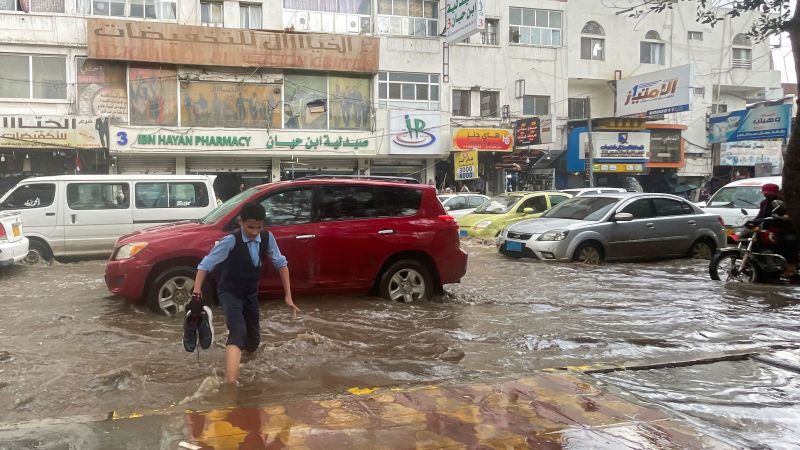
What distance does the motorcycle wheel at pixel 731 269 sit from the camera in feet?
30.0

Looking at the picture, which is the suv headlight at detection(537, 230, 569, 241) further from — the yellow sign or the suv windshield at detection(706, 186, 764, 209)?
the yellow sign

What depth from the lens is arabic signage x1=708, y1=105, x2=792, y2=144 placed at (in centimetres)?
2469

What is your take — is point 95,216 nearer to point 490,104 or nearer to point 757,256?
point 757,256

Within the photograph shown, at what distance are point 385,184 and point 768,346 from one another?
4523 mm

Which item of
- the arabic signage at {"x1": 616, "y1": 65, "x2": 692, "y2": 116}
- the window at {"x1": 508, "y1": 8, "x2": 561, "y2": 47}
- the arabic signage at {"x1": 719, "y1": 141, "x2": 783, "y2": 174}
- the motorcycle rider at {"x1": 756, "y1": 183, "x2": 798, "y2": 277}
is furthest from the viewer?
the arabic signage at {"x1": 719, "y1": 141, "x2": 783, "y2": 174}

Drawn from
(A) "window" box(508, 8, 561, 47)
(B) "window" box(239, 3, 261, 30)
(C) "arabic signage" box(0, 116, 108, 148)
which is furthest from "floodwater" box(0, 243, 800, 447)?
(A) "window" box(508, 8, 561, 47)

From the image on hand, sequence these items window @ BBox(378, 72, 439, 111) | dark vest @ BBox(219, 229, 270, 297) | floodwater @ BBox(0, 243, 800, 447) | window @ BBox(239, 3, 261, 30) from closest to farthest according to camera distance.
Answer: floodwater @ BBox(0, 243, 800, 447), dark vest @ BBox(219, 229, 270, 297), window @ BBox(239, 3, 261, 30), window @ BBox(378, 72, 439, 111)

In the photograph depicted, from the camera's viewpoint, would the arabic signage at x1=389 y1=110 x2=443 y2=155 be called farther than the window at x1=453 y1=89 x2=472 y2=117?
No

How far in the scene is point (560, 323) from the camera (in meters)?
6.95

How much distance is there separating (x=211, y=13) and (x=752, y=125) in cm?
2337

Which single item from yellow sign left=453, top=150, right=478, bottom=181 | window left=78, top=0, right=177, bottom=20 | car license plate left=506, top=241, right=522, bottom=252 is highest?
window left=78, top=0, right=177, bottom=20

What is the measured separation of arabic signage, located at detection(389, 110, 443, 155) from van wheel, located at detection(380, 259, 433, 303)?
16.9 m

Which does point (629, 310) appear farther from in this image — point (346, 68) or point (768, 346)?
point (346, 68)

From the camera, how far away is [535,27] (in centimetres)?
2719
